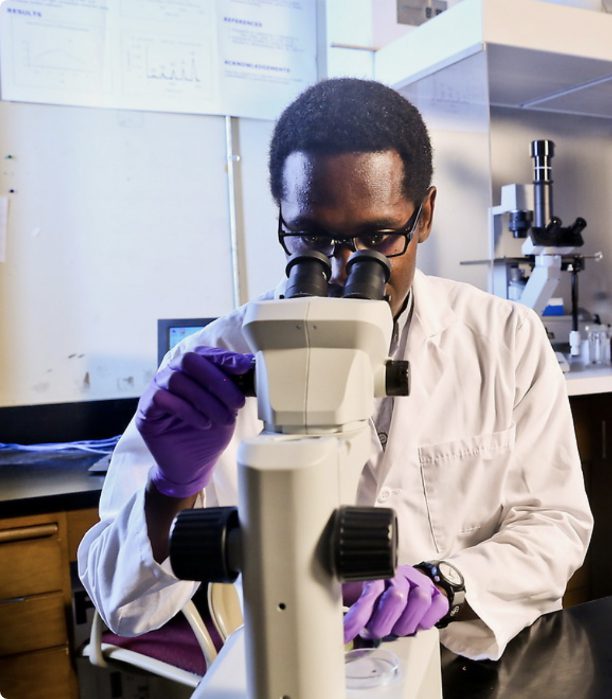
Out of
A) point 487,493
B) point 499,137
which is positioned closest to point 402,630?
point 487,493

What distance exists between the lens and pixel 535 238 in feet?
7.67

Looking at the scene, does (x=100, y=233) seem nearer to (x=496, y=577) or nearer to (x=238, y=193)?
(x=238, y=193)

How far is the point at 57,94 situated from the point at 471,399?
1667 millimetres

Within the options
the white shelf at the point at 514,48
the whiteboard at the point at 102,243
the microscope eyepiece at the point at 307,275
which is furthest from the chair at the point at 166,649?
the white shelf at the point at 514,48

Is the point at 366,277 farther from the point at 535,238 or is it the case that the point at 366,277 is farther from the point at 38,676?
the point at 535,238

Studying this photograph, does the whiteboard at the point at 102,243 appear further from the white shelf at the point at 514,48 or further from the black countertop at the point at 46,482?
the white shelf at the point at 514,48

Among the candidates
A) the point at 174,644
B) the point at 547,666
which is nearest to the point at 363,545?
the point at 547,666

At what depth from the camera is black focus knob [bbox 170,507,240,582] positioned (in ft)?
1.62

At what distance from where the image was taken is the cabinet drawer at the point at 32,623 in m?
1.63

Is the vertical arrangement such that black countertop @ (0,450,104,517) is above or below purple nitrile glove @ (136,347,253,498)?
below

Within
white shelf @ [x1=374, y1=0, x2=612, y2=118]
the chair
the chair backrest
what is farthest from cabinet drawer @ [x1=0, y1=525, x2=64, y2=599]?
white shelf @ [x1=374, y1=0, x2=612, y2=118]

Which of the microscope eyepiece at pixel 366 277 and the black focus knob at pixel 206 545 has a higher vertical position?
the microscope eyepiece at pixel 366 277

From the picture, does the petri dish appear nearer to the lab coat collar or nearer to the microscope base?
the microscope base

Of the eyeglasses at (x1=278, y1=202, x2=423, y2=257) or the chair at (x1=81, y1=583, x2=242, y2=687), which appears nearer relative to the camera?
the eyeglasses at (x1=278, y1=202, x2=423, y2=257)
